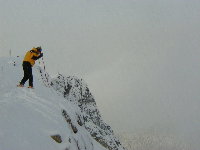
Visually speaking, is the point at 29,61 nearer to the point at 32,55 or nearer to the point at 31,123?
the point at 32,55

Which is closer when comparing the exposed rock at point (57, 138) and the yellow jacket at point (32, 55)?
the exposed rock at point (57, 138)

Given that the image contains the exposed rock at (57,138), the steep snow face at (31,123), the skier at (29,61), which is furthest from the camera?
the skier at (29,61)

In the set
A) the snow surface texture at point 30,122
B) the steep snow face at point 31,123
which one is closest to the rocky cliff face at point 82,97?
the snow surface texture at point 30,122

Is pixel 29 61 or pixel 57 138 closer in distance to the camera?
pixel 57 138

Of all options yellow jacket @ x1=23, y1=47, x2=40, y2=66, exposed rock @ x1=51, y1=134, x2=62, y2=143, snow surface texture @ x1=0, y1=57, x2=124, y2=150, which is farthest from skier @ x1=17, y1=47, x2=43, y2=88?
exposed rock @ x1=51, y1=134, x2=62, y2=143

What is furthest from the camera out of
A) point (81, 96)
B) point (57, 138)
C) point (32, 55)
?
point (81, 96)

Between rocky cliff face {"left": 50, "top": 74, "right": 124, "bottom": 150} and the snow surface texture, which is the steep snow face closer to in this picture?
the snow surface texture

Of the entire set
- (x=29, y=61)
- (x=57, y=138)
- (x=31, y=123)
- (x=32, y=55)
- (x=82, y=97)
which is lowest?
(x=57, y=138)

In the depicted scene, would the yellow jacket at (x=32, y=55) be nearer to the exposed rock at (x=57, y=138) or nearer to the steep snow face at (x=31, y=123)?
the steep snow face at (x=31, y=123)

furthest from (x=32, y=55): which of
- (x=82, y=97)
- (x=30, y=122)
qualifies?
(x=82, y=97)

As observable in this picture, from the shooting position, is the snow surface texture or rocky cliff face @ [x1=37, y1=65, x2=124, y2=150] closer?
the snow surface texture

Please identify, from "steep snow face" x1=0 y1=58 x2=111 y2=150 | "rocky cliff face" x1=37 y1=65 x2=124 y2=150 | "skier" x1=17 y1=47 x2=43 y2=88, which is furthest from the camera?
"rocky cliff face" x1=37 y1=65 x2=124 y2=150

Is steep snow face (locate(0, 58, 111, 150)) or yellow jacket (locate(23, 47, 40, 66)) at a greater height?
yellow jacket (locate(23, 47, 40, 66))

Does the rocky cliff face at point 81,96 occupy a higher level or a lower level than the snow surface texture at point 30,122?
higher
